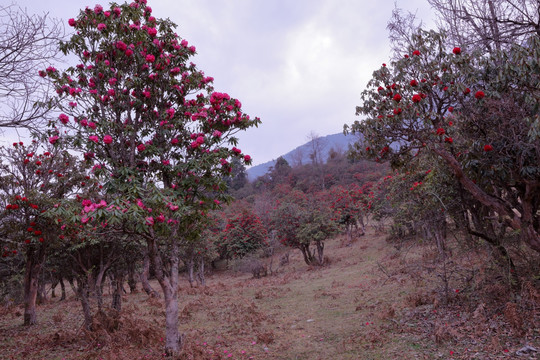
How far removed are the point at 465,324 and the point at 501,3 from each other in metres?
6.30

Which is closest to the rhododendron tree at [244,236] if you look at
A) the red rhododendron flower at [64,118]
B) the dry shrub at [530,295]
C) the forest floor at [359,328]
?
the forest floor at [359,328]

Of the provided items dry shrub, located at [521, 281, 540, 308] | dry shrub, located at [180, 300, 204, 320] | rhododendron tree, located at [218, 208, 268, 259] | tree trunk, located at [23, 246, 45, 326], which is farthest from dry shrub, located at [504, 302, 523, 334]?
rhododendron tree, located at [218, 208, 268, 259]

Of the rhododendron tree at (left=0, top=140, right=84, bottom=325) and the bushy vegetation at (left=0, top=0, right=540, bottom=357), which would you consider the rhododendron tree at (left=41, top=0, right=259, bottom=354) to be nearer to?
the bushy vegetation at (left=0, top=0, right=540, bottom=357)

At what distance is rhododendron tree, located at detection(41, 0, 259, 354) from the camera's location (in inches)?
215

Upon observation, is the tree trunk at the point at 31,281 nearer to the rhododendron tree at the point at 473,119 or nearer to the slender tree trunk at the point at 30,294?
the slender tree trunk at the point at 30,294

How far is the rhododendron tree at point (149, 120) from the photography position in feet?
18.0

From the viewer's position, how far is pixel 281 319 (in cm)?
955

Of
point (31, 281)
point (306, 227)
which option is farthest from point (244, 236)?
point (31, 281)

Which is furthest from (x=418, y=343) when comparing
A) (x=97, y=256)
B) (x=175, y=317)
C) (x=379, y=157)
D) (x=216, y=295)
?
(x=216, y=295)

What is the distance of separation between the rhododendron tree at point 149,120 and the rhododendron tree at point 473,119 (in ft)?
9.52

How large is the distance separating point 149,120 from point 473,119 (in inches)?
234

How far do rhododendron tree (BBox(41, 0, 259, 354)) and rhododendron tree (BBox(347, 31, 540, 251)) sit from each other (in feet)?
9.52

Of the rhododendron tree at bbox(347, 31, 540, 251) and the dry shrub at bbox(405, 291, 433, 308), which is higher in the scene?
the rhododendron tree at bbox(347, 31, 540, 251)

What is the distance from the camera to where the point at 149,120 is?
624 centimetres
